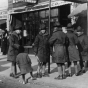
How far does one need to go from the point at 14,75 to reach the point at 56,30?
2.32 metres

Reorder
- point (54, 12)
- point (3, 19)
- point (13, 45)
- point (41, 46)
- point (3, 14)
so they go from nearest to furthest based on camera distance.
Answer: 1. point (13, 45)
2. point (41, 46)
3. point (54, 12)
4. point (3, 14)
5. point (3, 19)

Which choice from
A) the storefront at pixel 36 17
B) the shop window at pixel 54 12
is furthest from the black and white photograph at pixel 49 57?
the shop window at pixel 54 12

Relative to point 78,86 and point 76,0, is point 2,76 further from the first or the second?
point 76,0

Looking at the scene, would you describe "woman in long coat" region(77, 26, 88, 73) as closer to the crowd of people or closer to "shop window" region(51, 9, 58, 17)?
the crowd of people

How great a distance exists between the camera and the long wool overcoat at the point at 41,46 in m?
8.06

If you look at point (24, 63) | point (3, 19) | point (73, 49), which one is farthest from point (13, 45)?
point (3, 19)

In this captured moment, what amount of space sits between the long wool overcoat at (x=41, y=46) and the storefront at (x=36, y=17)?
5.64m

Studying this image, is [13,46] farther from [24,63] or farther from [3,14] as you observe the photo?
[3,14]

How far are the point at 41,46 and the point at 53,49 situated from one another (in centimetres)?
60

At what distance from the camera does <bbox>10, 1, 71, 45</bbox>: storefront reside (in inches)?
546

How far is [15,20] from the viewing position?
17.7 meters

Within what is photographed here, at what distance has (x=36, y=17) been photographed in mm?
15867

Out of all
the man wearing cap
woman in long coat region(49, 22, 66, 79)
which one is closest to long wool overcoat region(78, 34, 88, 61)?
woman in long coat region(49, 22, 66, 79)

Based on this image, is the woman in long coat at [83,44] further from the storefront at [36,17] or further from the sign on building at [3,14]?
the sign on building at [3,14]
